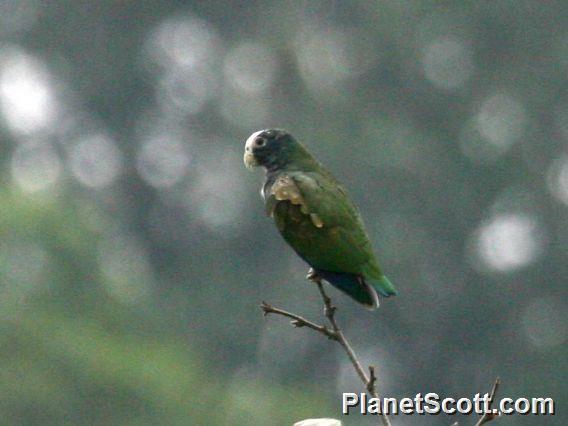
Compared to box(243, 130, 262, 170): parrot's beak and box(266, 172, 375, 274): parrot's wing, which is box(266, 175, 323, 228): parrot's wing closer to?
box(266, 172, 375, 274): parrot's wing

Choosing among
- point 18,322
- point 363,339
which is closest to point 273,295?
point 363,339

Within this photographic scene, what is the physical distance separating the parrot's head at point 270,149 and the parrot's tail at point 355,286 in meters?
0.81

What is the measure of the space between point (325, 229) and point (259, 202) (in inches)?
935

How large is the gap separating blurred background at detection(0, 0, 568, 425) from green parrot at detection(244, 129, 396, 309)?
50.8ft

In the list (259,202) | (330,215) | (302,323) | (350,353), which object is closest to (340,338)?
(350,353)

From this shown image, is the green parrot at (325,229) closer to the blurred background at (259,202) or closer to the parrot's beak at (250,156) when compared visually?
the parrot's beak at (250,156)

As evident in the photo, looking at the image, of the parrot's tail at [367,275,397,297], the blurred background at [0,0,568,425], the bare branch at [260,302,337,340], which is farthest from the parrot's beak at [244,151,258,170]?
the blurred background at [0,0,568,425]

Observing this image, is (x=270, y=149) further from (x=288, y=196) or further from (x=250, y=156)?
(x=288, y=196)

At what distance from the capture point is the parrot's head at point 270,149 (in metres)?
7.39

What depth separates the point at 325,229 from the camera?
22.3ft

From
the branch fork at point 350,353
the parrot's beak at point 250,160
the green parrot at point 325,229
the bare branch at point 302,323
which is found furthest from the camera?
the parrot's beak at point 250,160

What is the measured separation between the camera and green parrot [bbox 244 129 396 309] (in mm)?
6637

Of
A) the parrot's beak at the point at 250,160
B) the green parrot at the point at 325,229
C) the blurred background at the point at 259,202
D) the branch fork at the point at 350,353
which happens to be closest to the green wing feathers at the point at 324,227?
the green parrot at the point at 325,229

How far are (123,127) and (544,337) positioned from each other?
9452mm
